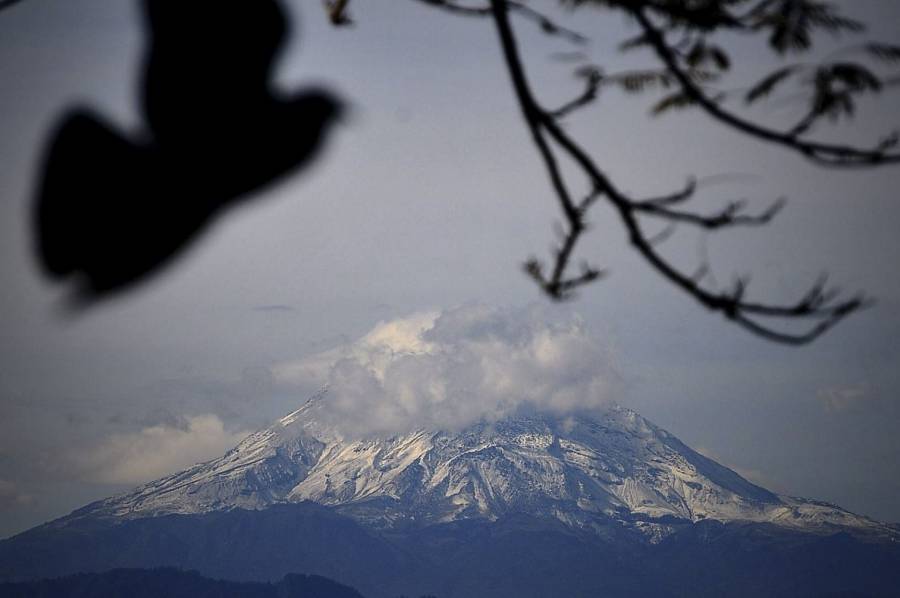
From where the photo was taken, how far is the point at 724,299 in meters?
2.48

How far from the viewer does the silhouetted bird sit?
1.16 metres

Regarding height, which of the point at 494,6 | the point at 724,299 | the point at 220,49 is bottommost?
the point at 724,299

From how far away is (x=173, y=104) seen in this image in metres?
1.23

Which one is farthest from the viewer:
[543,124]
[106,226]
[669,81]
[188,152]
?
[669,81]

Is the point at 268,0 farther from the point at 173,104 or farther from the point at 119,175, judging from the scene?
the point at 119,175

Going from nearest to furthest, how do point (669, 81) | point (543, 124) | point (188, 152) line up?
point (188, 152) → point (543, 124) → point (669, 81)

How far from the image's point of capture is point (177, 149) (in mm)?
1304

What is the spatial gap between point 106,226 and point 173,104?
202 mm

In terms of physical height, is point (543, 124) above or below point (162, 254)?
above

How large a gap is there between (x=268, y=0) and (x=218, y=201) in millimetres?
312

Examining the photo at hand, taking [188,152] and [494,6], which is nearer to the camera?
[188,152]

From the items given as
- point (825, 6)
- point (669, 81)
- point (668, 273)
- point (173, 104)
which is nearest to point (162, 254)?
point (173, 104)

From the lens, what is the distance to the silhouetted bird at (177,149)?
116 cm

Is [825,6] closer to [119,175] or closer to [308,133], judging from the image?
[308,133]
